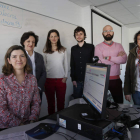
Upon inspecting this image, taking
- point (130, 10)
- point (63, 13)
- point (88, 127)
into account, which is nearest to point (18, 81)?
point (88, 127)

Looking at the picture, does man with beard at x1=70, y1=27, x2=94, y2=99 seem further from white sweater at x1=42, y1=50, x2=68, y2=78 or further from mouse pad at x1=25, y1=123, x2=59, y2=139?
mouse pad at x1=25, y1=123, x2=59, y2=139


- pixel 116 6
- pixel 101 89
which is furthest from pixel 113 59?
pixel 116 6

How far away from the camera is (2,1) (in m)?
2.11

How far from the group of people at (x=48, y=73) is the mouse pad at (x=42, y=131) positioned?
418mm

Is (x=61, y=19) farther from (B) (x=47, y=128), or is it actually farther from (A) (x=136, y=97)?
(B) (x=47, y=128)

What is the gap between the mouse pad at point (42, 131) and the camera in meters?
0.92

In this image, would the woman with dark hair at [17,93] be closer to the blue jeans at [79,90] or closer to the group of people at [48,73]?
the group of people at [48,73]

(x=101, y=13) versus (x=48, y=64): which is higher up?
(x=101, y=13)

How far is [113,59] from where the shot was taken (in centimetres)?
197

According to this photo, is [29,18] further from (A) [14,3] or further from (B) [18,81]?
(B) [18,81]

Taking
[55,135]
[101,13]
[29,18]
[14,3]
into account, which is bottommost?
[55,135]

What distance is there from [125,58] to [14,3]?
6.46ft

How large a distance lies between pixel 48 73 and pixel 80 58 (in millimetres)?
615

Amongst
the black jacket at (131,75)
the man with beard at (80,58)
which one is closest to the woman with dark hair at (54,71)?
the man with beard at (80,58)
